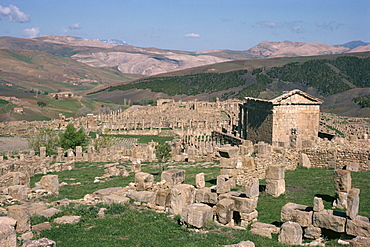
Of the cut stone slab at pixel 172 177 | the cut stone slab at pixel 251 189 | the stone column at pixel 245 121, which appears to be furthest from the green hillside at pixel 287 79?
the cut stone slab at pixel 251 189

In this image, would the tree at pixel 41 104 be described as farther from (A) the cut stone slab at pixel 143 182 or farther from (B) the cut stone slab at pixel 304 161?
(A) the cut stone slab at pixel 143 182

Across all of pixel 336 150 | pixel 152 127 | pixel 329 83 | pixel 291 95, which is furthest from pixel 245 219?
pixel 329 83

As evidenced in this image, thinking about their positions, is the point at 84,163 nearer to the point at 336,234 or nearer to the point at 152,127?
the point at 336,234

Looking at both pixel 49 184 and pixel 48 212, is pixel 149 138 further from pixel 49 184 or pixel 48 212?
pixel 48 212

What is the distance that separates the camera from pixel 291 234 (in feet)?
32.0

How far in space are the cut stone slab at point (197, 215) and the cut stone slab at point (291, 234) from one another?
1948mm

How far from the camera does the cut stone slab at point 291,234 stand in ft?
32.0

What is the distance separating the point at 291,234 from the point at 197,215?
2378 millimetres

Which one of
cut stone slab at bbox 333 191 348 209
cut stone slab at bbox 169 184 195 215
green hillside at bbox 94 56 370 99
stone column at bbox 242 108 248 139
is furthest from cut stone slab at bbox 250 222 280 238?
green hillside at bbox 94 56 370 99

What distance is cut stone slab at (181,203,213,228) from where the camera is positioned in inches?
408

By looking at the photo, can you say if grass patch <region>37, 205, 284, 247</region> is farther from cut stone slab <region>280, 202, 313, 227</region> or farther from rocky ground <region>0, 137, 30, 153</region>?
rocky ground <region>0, 137, 30, 153</region>

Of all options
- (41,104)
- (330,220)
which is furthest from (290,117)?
(41,104)

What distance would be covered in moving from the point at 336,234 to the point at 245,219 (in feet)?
8.31

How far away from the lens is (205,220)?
10.6 meters
